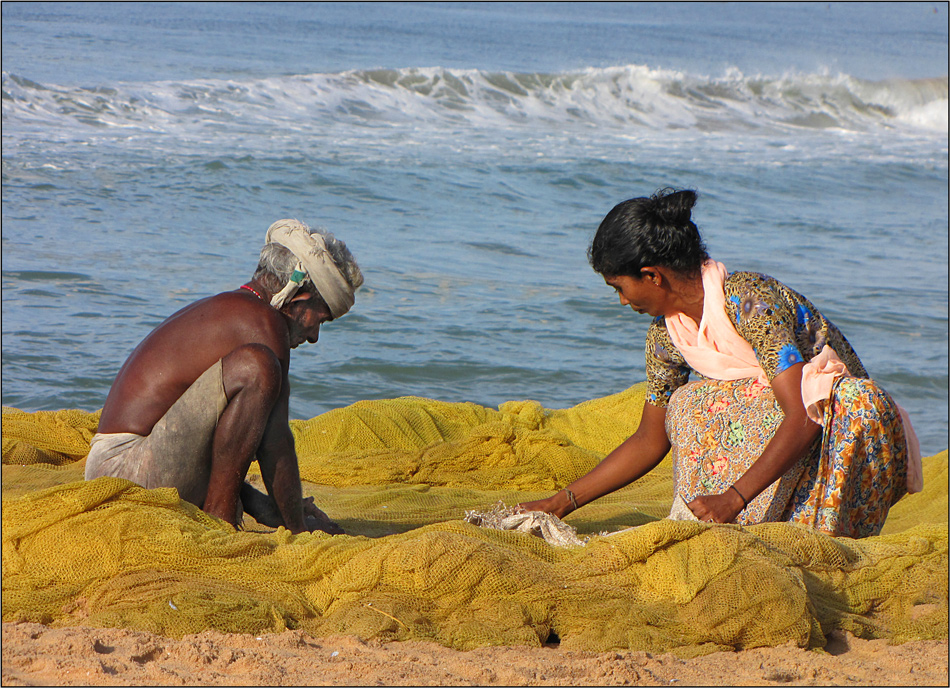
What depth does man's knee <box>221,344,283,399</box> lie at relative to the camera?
9.59 ft

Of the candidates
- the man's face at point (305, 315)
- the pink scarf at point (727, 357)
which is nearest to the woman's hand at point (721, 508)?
the pink scarf at point (727, 357)

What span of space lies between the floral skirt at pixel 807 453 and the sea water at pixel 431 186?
3.39m

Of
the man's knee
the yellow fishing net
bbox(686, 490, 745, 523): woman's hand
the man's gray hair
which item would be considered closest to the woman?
bbox(686, 490, 745, 523): woman's hand

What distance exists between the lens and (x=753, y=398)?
127 inches

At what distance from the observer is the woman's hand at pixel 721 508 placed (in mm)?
2945

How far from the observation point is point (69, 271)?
27.1ft

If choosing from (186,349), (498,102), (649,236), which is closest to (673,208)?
(649,236)

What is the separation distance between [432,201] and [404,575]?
408 inches

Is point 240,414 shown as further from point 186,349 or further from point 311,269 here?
point 311,269

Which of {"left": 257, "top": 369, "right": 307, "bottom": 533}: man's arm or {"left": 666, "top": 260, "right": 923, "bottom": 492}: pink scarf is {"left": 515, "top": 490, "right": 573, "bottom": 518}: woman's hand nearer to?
{"left": 666, "top": 260, "right": 923, "bottom": 492}: pink scarf

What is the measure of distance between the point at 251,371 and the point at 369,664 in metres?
1.04

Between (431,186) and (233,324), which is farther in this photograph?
(431,186)

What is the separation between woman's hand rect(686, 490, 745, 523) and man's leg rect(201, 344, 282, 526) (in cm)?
138

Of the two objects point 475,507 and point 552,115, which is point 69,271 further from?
point 552,115
